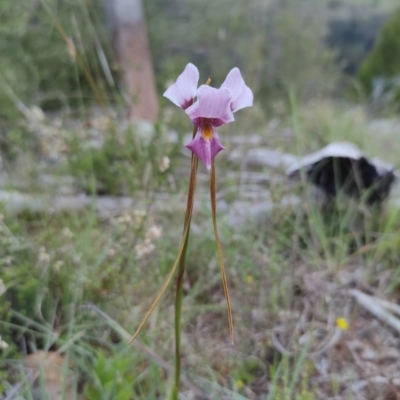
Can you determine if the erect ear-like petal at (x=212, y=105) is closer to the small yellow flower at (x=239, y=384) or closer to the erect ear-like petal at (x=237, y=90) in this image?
the erect ear-like petal at (x=237, y=90)

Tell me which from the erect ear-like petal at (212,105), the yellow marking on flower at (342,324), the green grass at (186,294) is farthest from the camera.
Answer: the yellow marking on flower at (342,324)

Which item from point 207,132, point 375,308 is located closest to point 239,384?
point 375,308

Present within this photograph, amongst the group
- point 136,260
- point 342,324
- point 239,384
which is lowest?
point 239,384

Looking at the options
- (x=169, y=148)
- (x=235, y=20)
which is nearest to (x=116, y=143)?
(x=169, y=148)

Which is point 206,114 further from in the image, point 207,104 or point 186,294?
point 186,294

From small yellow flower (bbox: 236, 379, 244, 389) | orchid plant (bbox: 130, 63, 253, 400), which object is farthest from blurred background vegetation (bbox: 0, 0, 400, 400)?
orchid plant (bbox: 130, 63, 253, 400)

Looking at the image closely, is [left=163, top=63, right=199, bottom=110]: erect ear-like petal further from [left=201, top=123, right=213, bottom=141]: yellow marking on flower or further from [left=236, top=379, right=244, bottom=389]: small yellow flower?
[left=236, top=379, right=244, bottom=389]: small yellow flower

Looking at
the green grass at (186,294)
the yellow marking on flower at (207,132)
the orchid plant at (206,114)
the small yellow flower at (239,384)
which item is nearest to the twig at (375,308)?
the green grass at (186,294)

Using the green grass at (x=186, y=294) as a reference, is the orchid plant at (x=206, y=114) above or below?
above
